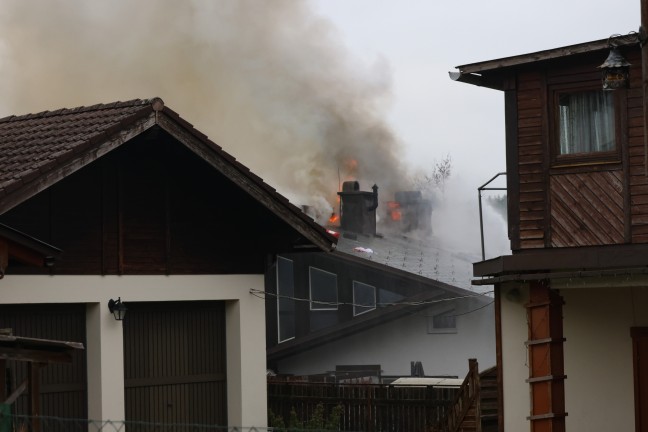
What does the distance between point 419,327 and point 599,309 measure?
47.5ft

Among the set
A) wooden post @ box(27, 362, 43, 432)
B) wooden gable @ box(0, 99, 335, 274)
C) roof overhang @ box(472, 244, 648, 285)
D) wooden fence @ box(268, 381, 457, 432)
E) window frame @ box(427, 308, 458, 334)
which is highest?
wooden gable @ box(0, 99, 335, 274)

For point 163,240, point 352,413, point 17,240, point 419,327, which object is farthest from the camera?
point 419,327

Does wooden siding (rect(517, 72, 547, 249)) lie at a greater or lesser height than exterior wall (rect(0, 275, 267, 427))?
greater

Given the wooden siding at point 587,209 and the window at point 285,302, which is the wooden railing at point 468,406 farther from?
the window at point 285,302

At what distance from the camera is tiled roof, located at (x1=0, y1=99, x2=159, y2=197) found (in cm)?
1656

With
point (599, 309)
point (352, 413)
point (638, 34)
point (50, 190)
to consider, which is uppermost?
point (638, 34)

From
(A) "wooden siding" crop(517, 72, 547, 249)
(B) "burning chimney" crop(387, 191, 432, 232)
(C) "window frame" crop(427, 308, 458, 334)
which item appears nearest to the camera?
(A) "wooden siding" crop(517, 72, 547, 249)

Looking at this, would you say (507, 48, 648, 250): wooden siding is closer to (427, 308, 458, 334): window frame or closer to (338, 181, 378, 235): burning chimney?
(427, 308, 458, 334): window frame

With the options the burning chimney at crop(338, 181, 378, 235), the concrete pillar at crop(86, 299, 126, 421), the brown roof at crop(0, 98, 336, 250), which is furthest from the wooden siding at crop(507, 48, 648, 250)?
the burning chimney at crop(338, 181, 378, 235)

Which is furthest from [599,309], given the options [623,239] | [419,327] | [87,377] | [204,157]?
[419,327]

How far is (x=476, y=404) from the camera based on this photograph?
21.1 meters

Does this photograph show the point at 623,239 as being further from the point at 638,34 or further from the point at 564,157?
the point at 638,34

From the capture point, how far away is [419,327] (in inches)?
1315

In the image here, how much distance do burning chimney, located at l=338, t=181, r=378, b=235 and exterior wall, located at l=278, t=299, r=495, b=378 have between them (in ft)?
21.3
